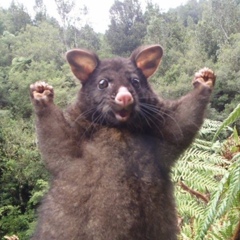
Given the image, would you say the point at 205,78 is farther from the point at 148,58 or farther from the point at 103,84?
the point at 103,84

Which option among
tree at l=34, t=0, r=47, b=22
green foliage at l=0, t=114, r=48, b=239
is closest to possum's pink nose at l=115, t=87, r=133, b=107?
green foliage at l=0, t=114, r=48, b=239

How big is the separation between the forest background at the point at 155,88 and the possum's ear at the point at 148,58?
55cm

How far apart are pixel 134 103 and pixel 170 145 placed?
39 cm

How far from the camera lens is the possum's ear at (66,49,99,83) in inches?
133

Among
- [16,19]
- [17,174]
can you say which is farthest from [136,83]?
[16,19]

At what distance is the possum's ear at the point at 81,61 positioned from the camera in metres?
3.38

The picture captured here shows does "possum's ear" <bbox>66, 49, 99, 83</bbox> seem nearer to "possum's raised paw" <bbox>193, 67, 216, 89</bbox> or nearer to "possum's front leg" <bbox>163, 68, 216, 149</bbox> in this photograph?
"possum's front leg" <bbox>163, 68, 216, 149</bbox>

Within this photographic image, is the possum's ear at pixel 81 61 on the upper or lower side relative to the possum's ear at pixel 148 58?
lower

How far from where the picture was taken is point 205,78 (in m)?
3.29

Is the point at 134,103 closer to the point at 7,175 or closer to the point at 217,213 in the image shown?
the point at 217,213

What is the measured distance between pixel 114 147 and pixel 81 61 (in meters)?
0.70

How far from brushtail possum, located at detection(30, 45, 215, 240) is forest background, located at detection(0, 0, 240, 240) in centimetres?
28

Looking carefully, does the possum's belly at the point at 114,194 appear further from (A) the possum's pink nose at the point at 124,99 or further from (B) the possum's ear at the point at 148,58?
(B) the possum's ear at the point at 148,58

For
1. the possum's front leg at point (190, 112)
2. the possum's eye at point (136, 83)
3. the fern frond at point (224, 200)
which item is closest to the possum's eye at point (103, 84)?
the possum's eye at point (136, 83)
